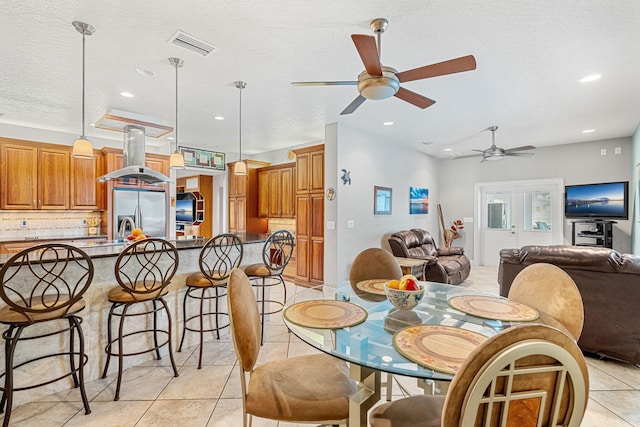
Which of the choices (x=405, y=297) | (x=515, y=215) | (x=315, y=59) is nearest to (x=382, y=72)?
(x=315, y=59)

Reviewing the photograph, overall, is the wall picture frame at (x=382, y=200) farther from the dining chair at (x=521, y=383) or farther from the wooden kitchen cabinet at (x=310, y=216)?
the dining chair at (x=521, y=383)

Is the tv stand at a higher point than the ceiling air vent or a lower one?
lower

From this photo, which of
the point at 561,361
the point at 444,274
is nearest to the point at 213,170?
the point at 444,274

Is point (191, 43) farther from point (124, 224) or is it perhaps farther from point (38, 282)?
point (124, 224)

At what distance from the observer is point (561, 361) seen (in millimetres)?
813

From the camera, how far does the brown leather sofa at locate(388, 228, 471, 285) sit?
4.97 meters

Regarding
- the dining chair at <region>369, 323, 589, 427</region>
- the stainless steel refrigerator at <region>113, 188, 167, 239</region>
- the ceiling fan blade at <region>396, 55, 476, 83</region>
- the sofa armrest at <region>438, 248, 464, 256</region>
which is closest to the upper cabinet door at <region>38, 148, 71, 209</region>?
the stainless steel refrigerator at <region>113, 188, 167, 239</region>

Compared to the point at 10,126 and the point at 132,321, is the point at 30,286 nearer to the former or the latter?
the point at 132,321

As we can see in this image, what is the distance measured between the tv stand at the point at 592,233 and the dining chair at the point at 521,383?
6.20m

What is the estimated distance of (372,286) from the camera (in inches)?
89.7

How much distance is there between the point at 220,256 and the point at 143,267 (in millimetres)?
851

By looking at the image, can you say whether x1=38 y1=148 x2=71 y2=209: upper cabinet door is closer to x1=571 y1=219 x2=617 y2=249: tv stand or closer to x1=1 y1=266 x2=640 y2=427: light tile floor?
x1=1 y1=266 x2=640 y2=427: light tile floor

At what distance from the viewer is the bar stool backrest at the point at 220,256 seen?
9.23ft

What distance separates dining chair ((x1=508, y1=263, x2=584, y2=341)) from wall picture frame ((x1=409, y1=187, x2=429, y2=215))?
472cm
